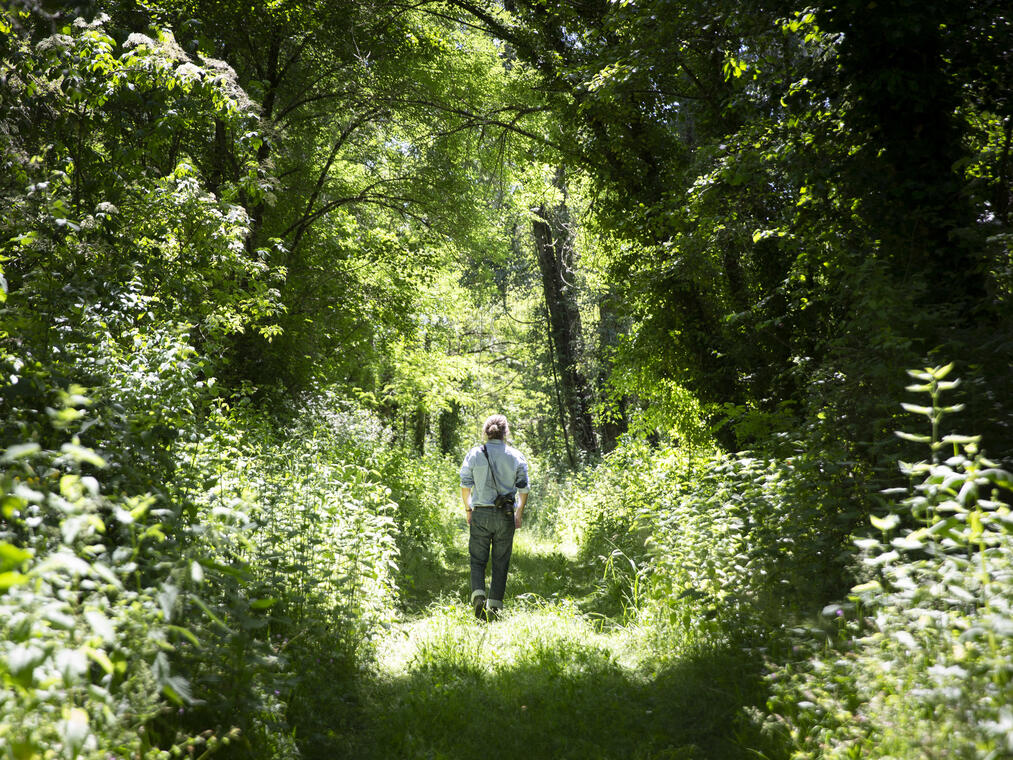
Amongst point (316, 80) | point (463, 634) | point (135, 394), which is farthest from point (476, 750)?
point (316, 80)

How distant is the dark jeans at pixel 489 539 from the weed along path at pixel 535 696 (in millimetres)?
824

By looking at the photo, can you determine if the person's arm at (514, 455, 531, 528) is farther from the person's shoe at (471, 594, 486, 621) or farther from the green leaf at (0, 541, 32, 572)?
the green leaf at (0, 541, 32, 572)

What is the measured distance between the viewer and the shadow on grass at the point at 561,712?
3.98 meters

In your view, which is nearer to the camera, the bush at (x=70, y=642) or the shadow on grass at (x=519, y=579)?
the bush at (x=70, y=642)

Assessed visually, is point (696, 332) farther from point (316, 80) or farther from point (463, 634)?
point (316, 80)

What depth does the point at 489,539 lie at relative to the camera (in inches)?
288

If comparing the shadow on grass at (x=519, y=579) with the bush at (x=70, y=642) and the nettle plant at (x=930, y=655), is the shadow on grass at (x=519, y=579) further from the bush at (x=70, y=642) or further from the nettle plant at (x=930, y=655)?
the bush at (x=70, y=642)

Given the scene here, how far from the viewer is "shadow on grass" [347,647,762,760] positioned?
398 centimetres

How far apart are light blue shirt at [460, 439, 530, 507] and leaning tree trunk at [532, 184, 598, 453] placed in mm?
9420

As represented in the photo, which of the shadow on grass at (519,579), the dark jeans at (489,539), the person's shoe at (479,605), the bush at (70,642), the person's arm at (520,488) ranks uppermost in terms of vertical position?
the bush at (70,642)

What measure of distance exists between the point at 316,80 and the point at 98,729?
11338 mm

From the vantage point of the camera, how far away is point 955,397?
3.93m

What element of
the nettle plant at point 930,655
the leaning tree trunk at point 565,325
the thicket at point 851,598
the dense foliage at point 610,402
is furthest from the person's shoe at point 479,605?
the leaning tree trunk at point 565,325

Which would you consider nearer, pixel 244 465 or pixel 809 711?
pixel 809 711
